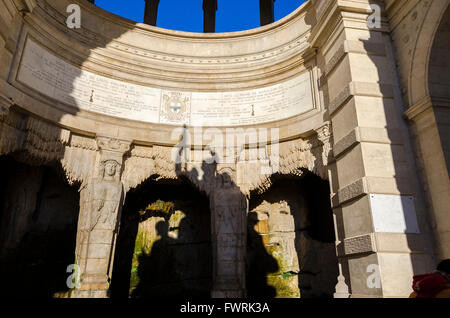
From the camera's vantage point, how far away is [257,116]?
35.9 ft

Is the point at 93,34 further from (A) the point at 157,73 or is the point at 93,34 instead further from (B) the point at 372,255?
(B) the point at 372,255

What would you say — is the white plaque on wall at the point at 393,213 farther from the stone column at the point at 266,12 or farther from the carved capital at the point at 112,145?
the stone column at the point at 266,12

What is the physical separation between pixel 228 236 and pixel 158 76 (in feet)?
20.9

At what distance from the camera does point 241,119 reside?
36.4 ft

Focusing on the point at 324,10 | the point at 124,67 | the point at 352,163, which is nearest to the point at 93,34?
the point at 124,67

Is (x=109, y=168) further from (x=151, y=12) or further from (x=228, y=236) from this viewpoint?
(x=151, y=12)

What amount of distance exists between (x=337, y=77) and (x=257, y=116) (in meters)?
3.57

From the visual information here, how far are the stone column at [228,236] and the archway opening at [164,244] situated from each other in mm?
818

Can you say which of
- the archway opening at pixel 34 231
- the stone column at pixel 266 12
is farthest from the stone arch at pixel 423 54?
the archway opening at pixel 34 231

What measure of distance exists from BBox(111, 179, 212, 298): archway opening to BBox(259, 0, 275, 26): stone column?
8.94 meters

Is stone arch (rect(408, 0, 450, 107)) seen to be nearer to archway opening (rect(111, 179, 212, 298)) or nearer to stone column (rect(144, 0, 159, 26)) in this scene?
archway opening (rect(111, 179, 212, 298))

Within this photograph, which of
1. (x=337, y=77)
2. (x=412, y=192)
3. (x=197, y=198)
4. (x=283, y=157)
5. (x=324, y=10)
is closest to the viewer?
(x=412, y=192)

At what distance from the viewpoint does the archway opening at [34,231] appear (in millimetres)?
9523

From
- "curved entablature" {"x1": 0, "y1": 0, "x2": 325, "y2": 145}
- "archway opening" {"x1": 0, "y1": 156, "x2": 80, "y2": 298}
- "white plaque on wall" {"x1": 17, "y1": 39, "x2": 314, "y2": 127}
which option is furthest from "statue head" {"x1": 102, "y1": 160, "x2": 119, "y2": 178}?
"white plaque on wall" {"x1": 17, "y1": 39, "x2": 314, "y2": 127}
